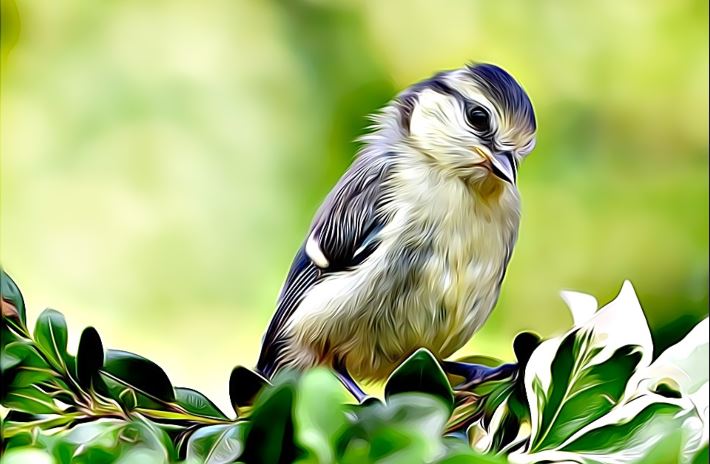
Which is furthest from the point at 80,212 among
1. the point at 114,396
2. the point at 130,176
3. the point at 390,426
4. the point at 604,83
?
the point at 604,83

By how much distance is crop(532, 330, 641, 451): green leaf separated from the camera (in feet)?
2.43

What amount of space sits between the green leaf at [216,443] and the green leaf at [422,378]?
0.16m

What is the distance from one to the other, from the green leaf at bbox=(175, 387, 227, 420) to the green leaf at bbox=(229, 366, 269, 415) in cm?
2

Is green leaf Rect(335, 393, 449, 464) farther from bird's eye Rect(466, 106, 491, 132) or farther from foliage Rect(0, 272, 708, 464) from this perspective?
bird's eye Rect(466, 106, 491, 132)

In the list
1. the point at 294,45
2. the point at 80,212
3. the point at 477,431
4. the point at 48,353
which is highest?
the point at 294,45

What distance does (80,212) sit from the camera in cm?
77

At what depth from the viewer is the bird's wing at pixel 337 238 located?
2.44 ft

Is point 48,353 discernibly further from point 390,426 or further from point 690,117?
point 690,117

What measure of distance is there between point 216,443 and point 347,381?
0.48ft

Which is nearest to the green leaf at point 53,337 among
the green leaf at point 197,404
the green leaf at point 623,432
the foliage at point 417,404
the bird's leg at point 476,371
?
the foliage at point 417,404

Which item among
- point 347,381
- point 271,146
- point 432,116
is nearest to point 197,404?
point 347,381

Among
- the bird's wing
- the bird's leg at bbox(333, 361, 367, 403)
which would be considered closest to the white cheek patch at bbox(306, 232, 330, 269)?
the bird's wing

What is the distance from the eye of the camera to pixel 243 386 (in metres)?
0.76

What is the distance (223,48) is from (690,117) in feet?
1.65
